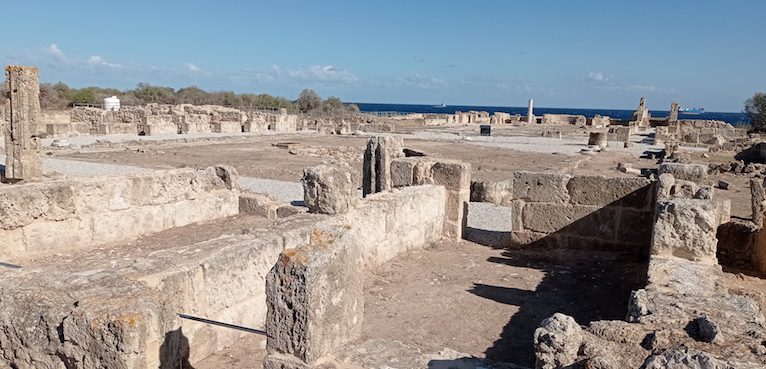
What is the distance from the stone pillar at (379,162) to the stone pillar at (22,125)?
9891mm

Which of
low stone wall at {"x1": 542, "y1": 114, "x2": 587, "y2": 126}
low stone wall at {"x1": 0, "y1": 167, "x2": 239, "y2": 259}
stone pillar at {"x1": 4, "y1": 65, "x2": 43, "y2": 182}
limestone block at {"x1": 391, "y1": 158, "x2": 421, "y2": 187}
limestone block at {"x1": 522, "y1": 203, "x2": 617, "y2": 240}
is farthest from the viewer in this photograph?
low stone wall at {"x1": 542, "y1": 114, "x2": 587, "y2": 126}

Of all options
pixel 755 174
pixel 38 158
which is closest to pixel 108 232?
pixel 38 158

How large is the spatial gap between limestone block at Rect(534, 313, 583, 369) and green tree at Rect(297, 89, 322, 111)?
63396 millimetres

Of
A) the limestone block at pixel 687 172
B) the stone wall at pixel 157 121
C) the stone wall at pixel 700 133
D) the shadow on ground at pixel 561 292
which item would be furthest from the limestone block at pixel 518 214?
the stone wall at pixel 700 133

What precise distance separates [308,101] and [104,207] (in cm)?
5947

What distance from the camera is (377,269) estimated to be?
24.0 feet

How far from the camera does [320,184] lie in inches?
254

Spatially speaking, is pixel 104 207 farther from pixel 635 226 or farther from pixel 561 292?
pixel 635 226

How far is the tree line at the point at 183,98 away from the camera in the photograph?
53.1 metres

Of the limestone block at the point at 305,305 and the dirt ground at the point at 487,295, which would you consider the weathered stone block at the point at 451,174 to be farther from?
the limestone block at the point at 305,305

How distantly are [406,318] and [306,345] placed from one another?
8.93 feet

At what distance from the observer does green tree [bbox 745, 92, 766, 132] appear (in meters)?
46.2

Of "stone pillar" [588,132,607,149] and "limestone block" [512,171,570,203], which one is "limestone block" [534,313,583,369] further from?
"stone pillar" [588,132,607,149]

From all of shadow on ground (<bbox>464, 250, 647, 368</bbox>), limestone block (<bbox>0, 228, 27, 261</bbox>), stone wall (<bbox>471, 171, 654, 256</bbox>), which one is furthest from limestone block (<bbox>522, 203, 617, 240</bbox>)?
limestone block (<bbox>0, 228, 27, 261</bbox>)
